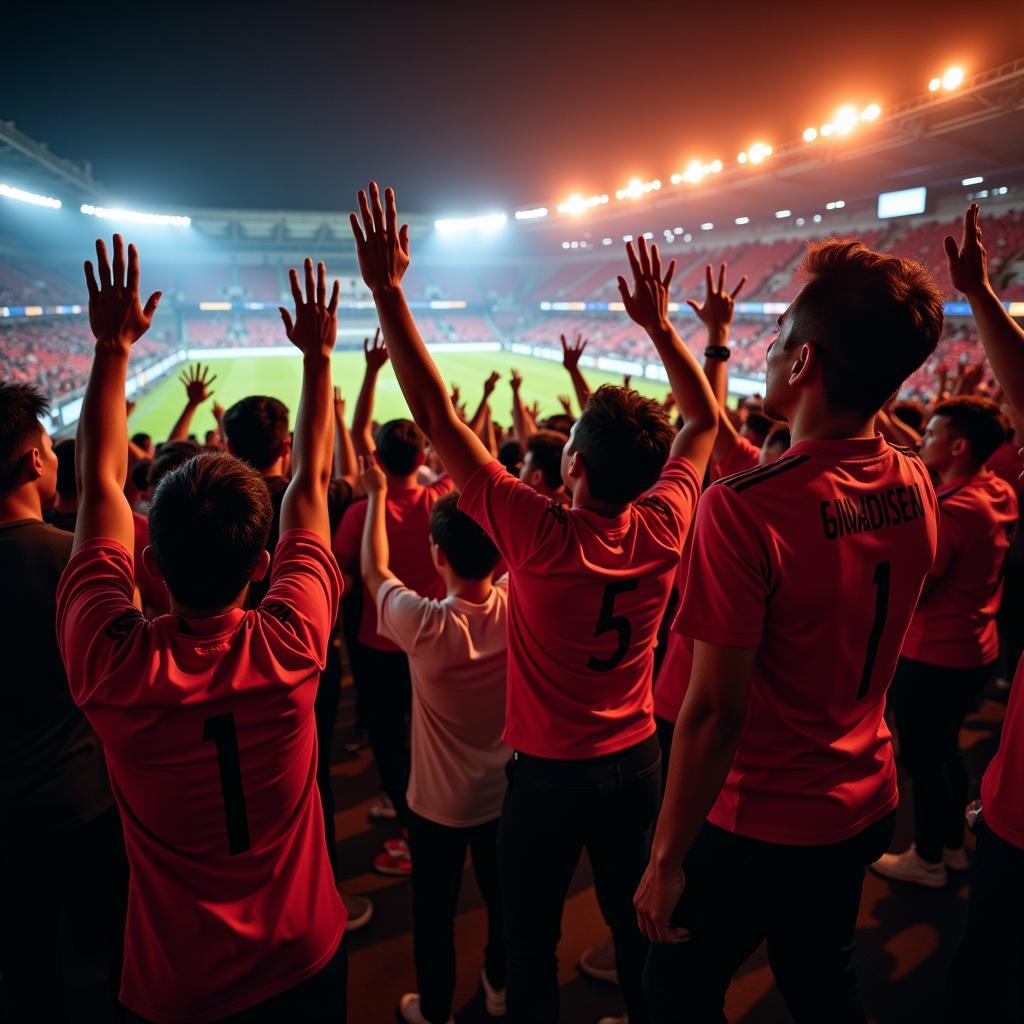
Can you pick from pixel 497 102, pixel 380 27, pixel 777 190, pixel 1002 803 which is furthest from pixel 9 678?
pixel 777 190

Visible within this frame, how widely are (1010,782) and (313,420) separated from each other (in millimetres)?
→ 2230

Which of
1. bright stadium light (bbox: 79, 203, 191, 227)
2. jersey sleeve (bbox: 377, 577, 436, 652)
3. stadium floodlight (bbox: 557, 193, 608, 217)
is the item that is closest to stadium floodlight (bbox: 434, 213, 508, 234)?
stadium floodlight (bbox: 557, 193, 608, 217)

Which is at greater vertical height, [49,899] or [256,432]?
[256,432]

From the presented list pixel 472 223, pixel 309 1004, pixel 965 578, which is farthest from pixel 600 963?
pixel 472 223

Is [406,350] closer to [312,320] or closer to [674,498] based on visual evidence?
[312,320]

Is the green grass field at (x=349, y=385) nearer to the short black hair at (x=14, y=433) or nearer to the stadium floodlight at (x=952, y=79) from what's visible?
the stadium floodlight at (x=952, y=79)

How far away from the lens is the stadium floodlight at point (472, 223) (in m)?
52.2

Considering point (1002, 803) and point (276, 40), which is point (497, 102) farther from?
point (1002, 803)

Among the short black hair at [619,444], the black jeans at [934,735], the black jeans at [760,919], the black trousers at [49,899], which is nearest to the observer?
the black jeans at [760,919]

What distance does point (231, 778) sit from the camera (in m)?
1.41

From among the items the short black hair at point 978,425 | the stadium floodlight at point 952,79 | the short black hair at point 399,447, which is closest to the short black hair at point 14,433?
the short black hair at point 399,447

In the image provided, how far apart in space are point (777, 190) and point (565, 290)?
951 inches

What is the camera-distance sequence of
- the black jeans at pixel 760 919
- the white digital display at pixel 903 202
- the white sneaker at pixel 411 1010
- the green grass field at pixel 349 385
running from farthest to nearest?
the white digital display at pixel 903 202 < the green grass field at pixel 349 385 < the white sneaker at pixel 411 1010 < the black jeans at pixel 760 919

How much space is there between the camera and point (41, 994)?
2.14 metres
